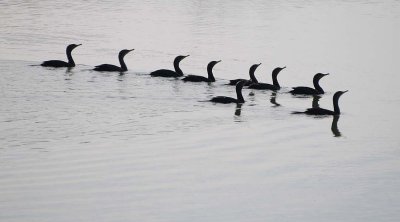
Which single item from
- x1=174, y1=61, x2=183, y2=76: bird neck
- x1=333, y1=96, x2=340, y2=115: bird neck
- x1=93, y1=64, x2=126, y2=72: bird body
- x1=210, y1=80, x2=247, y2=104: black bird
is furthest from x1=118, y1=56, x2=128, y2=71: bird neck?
x1=333, y1=96, x2=340, y2=115: bird neck

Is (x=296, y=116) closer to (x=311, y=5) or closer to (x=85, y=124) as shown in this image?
(x=85, y=124)

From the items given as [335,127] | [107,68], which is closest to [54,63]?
[107,68]

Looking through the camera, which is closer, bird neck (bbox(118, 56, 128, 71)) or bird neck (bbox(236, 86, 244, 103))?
bird neck (bbox(236, 86, 244, 103))

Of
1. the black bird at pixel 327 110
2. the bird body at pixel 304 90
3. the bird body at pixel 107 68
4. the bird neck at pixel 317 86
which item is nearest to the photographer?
the black bird at pixel 327 110

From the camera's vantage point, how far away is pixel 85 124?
21.2 metres

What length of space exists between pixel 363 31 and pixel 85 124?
21.1m

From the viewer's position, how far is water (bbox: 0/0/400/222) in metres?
15.5

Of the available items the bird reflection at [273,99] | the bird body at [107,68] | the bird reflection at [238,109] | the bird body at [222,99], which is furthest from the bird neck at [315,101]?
the bird body at [107,68]

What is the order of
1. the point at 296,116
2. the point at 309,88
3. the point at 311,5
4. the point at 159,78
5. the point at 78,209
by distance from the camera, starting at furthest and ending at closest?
1. the point at 311,5
2. the point at 159,78
3. the point at 309,88
4. the point at 296,116
5. the point at 78,209

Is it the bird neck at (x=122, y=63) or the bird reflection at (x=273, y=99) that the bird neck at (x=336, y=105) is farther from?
the bird neck at (x=122, y=63)

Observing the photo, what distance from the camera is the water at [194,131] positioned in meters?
15.5

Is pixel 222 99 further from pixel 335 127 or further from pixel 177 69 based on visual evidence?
pixel 177 69

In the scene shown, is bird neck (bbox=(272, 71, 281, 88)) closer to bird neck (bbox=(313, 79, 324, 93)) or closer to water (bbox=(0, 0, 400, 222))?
water (bbox=(0, 0, 400, 222))

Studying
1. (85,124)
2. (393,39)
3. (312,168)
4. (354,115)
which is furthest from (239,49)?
(312,168)
